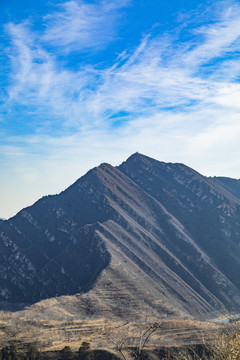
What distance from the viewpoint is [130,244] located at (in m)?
130

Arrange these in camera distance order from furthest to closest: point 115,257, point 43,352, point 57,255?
point 57,255
point 115,257
point 43,352

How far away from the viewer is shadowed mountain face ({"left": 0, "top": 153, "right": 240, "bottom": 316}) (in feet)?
353

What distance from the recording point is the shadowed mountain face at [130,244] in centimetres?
10769

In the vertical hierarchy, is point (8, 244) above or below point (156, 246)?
above

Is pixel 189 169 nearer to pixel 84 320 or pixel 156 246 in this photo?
pixel 156 246

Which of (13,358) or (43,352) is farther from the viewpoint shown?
(43,352)

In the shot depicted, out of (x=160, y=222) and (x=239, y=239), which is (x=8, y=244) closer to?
(x=160, y=222)

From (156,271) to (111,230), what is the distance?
24851mm

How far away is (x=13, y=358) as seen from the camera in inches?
2084

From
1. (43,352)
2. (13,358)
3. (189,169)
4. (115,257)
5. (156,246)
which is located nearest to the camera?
(13,358)

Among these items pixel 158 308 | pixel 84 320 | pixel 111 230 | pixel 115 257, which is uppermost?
pixel 111 230

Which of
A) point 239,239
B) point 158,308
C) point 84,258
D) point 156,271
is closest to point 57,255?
point 84,258

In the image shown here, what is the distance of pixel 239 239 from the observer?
159375 millimetres

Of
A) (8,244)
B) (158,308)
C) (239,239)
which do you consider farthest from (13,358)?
(239,239)
